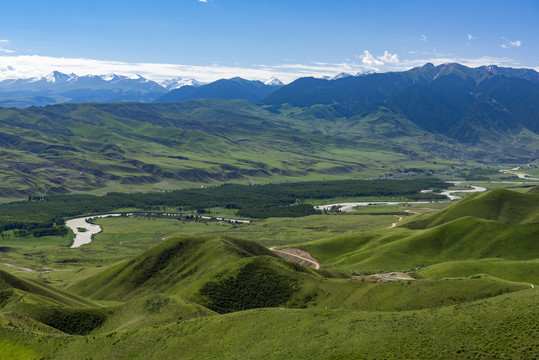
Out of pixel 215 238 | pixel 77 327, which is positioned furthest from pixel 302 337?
pixel 215 238

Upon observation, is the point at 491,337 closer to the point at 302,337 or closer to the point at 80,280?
the point at 302,337

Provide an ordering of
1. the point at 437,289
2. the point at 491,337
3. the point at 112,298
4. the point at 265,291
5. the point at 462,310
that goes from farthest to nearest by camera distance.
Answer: the point at 112,298
the point at 265,291
the point at 437,289
the point at 462,310
the point at 491,337

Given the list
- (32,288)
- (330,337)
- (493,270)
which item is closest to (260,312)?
(330,337)

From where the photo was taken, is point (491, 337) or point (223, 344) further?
point (223, 344)

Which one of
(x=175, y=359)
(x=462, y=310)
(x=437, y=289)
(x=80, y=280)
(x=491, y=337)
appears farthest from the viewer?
(x=80, y=280)

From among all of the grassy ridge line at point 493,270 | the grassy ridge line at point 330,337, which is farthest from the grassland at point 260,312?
the grassy ridge line at point 493,270

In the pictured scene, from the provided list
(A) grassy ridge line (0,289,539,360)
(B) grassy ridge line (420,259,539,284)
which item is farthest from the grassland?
(B) grassy ridge line (420,259,539,284)

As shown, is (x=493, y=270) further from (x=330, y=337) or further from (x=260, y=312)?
(x=330, y=337)

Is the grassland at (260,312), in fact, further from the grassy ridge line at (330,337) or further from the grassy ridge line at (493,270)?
the grassy ridge line at (493,270)
